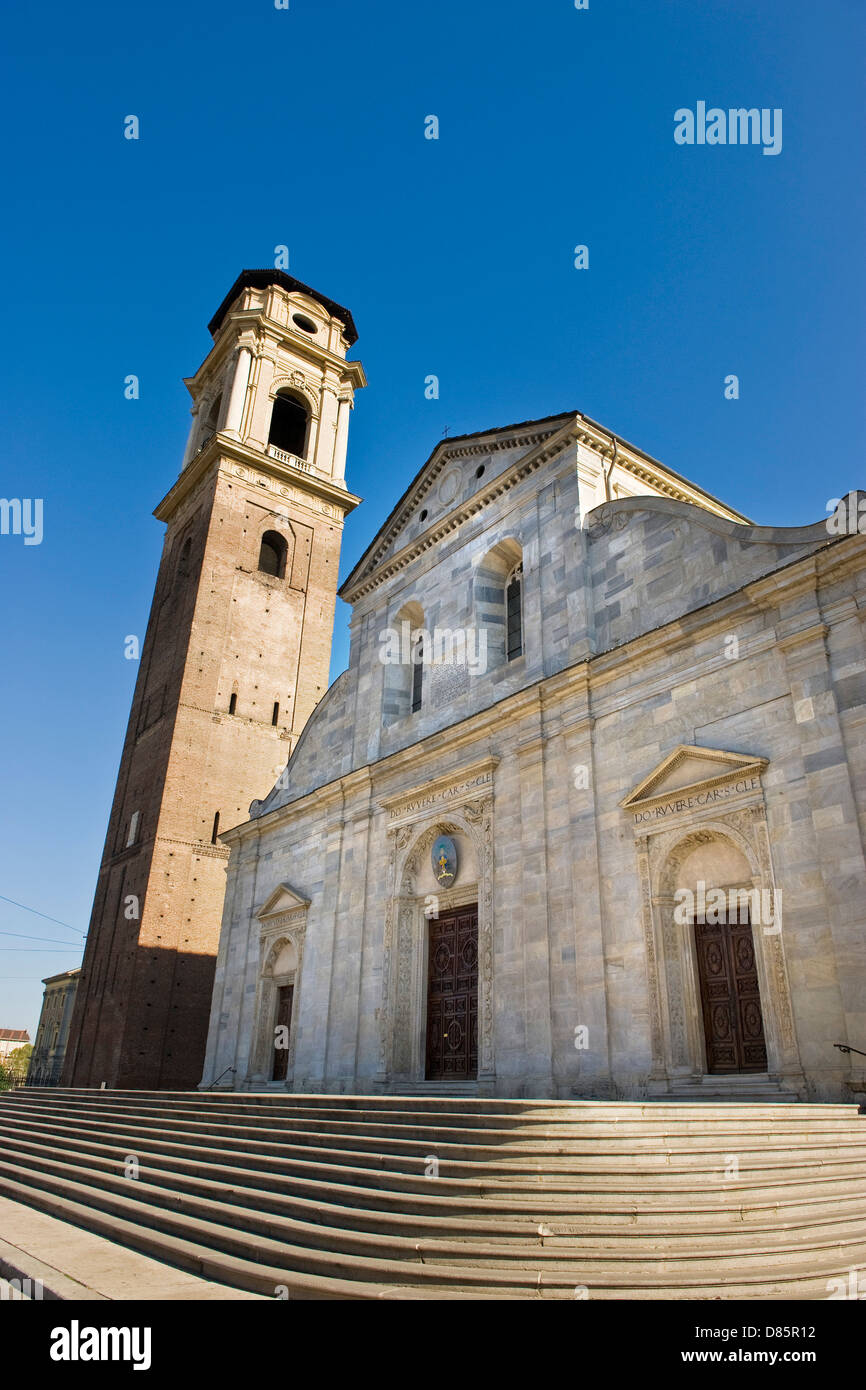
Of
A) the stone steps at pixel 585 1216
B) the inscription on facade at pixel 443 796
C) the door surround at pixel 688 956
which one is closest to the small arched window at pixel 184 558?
the inscription on facade at pixel 443 796

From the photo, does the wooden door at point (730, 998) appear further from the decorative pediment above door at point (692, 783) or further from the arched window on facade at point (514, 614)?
the arched window on facade at point (514, 614)

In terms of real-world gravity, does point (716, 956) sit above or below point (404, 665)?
below

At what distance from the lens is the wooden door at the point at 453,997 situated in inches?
640

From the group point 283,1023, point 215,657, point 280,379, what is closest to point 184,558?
point 215,657

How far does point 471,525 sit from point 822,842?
11.4 metres

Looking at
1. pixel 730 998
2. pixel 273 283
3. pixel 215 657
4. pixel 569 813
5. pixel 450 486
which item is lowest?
pixel 730 998

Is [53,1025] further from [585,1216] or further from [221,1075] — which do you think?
[585,1216]

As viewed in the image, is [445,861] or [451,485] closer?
[445,861]

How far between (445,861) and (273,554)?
808 inches

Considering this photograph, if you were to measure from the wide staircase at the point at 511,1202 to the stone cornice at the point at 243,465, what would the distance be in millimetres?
27561

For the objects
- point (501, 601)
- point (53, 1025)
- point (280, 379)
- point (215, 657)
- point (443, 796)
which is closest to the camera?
point (443, 796)

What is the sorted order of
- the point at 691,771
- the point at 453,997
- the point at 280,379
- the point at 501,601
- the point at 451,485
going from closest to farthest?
the point at 691,771 < the point at 453,997 < the point at 501,601 < the point at 451,485 < the point at 280,379

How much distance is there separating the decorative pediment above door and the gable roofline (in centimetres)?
709

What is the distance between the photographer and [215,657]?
30625 mm
